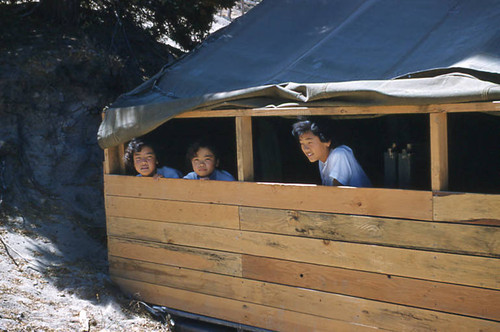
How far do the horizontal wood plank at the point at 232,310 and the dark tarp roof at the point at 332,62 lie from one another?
139 centimetres

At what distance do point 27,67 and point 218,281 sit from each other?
13.9 ft

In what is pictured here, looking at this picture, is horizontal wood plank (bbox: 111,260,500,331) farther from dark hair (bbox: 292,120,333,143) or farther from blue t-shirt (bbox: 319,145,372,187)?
dark hair (bbox: 292,120,333,143)

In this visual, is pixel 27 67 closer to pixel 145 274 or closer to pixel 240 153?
pixel 145 274

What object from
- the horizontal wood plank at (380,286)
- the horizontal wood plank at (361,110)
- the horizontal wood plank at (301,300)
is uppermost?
the horizontal wood plank at (361,110)

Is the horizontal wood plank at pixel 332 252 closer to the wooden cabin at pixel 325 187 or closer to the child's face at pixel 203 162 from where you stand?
the wooden cabin at pixel 325 187

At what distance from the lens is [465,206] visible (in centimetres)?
331

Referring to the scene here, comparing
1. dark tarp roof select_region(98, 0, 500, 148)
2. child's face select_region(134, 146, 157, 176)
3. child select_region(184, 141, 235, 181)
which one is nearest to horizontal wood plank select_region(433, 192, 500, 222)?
dark tarp roof select_region(98, 0, 500, 148)

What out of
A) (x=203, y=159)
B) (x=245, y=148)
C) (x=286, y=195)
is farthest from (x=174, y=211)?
(x=286, y=195)

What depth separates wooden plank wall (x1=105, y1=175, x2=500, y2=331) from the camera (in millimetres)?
3363

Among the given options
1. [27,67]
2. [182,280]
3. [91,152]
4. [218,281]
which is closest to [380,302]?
[218,281]

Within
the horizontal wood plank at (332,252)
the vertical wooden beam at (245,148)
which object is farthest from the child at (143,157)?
the vertical wooden beam at (245,148)

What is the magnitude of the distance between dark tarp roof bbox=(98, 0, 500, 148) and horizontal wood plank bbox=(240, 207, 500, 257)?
2.56ft

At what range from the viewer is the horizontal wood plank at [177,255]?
14.6 feet

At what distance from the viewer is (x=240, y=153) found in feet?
14.1
